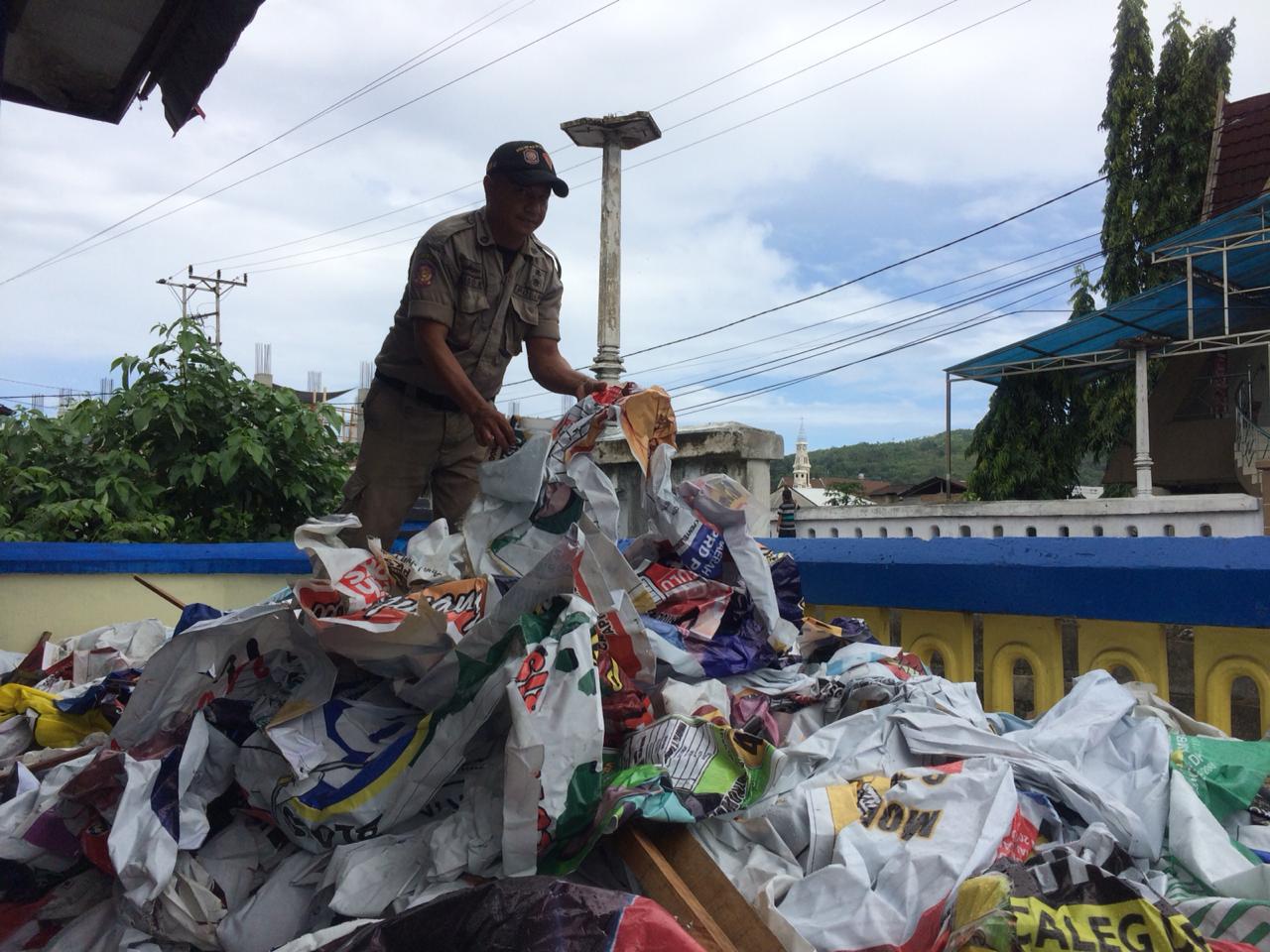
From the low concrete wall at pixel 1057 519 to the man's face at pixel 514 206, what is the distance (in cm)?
404

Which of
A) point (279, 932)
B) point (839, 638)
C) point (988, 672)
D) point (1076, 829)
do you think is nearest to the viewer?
point (279, 932)

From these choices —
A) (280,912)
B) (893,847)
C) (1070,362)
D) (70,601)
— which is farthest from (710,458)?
(1070,362)

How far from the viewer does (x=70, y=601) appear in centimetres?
441

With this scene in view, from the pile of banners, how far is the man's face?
998mm

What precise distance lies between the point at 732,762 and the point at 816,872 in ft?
0.88

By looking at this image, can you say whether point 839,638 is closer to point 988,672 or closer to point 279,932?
point 988,672

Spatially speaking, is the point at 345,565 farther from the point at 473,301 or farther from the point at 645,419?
the point at 473,301

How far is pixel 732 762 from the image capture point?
1780 millimetres

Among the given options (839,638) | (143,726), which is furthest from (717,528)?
(143,726)

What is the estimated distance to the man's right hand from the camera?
2719 millimetres

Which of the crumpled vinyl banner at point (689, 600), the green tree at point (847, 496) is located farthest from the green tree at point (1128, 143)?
the crumpled vinyl banner at point (689, 600)

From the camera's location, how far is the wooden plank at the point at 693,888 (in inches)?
54.2

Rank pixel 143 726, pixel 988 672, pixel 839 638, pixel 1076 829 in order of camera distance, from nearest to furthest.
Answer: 1. pixel 1076 829
2. pixel 143 726
3. pixel 839 638
4. pixel 988 672

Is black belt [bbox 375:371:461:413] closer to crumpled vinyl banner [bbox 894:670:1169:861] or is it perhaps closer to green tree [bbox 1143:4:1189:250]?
crumpled vinyl banner [bbox 894:670:1169:861]
